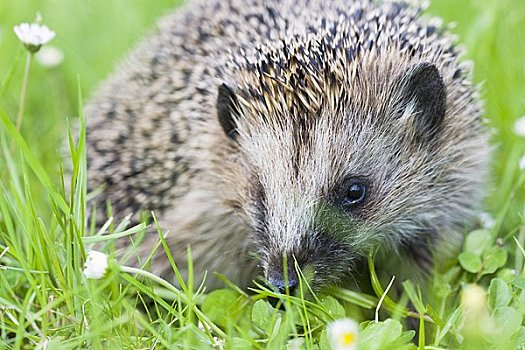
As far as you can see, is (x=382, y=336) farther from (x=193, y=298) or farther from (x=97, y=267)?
(x=97, y=267)

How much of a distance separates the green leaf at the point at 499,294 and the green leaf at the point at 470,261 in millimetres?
334

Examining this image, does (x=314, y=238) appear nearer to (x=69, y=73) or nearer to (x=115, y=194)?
(x=115, y=194)

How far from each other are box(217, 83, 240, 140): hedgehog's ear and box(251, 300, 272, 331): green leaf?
0.67 meters

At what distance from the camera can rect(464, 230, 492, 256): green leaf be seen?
285cm

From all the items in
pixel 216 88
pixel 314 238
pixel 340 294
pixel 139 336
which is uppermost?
pixel 216 88

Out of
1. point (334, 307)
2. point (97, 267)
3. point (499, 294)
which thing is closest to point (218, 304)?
point (334, 307)

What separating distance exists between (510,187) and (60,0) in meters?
2.80

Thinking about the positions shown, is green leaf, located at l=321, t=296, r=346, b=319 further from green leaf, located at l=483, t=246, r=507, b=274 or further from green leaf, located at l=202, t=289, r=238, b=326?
green leaf, located at l=483, t=246, r=507, b=274

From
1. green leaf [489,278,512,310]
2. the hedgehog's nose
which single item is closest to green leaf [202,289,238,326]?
the hedgehog's nose

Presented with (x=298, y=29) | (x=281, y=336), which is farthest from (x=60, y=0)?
(x=281, y=336)

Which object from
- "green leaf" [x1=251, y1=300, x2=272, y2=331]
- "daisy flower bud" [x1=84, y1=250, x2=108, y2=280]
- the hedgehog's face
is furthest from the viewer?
the hedgehog's face

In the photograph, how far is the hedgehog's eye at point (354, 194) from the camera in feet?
8.38

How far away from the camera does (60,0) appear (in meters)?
4.93

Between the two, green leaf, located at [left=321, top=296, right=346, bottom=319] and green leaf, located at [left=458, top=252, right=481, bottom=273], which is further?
green leaf, located at [left=458, top=252, right=481, bottom=273]
